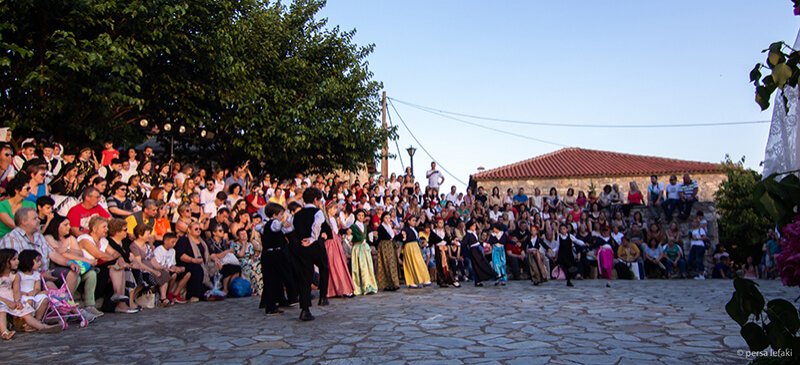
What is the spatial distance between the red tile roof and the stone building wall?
0.29 meters

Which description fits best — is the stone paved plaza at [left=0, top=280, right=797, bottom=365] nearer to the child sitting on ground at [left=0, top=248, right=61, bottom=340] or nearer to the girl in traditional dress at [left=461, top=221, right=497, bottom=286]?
the child sitting on ground at [left=0, top=248, right=61, bottom=340]

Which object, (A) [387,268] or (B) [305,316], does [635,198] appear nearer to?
(A) [387,268]

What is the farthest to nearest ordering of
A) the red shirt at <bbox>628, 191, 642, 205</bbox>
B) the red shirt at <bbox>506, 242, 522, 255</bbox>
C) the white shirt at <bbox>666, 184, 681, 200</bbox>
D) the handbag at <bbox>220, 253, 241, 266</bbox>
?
the red shirt at <bbox>628, 191, 642, 205</bbox>, the white shirt at <bbox>666, 184, 681, 200</bbox>, the red shirt at <bbox>506, 242, 522, 255</bbox>, the handbag at <bbox>220, 253, 241, 266</bbox>

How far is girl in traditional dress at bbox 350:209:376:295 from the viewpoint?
13.0m

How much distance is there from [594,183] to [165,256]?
31.2 meters

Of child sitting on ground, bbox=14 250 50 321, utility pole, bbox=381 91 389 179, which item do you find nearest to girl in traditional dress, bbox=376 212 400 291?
→ child sitting on ground, bbox=14 250 50 321

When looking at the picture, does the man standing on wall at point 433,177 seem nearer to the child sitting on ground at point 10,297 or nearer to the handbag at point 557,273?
the handbag at point 557,273

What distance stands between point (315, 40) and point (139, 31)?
9.67 m

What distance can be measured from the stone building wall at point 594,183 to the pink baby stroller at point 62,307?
3085 cm

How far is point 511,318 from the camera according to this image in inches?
321

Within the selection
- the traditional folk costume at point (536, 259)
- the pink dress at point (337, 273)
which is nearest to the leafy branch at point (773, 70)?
the pink dress at point (337, 273)

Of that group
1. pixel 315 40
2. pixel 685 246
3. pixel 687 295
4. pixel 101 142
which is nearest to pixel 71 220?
pixel 101 142

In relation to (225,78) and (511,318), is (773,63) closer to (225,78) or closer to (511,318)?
(511,318)

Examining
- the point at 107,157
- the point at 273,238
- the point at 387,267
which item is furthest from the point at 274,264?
the point at 107,157
